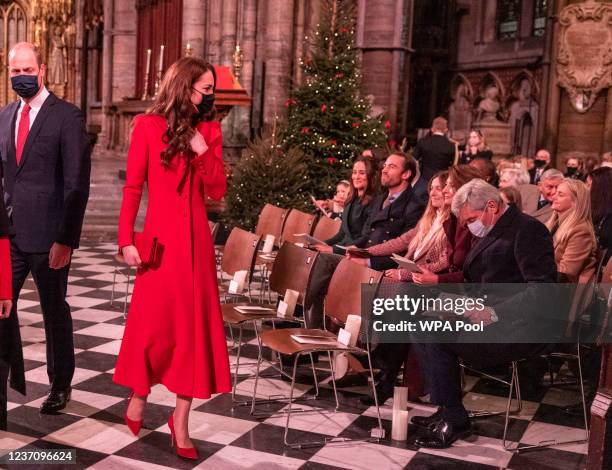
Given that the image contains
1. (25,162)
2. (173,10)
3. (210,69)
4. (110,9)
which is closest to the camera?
(210,69)

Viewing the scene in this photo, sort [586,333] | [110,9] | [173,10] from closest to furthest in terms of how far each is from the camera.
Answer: [586,333] < [173,10] < [110,9]

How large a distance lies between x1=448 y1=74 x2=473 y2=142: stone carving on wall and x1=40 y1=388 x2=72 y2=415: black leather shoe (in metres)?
19.5

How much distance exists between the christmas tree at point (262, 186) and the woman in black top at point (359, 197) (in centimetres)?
366

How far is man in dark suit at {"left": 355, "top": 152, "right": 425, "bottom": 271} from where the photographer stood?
19.0 ft

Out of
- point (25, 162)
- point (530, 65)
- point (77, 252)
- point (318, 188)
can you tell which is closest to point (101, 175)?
point (77, 252)

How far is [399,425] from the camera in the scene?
4.43 metres

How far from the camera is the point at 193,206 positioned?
3.88m

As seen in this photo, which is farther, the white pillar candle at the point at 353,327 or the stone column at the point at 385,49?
the stone column at the point at 385,49

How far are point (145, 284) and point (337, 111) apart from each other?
25.6ft

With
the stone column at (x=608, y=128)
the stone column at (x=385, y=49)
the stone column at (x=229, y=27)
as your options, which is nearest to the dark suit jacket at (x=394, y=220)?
the stone column at (x=229, y=27)

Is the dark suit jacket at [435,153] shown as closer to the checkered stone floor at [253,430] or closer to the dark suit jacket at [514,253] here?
the checkered stone floor at [253,430]

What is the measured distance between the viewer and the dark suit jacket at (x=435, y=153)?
10820 millimetres

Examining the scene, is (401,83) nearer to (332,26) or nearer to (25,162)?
(332,26)

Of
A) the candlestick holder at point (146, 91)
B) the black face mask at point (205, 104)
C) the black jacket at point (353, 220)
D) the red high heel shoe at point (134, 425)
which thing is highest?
the candlestick holder at point (146, 91)
